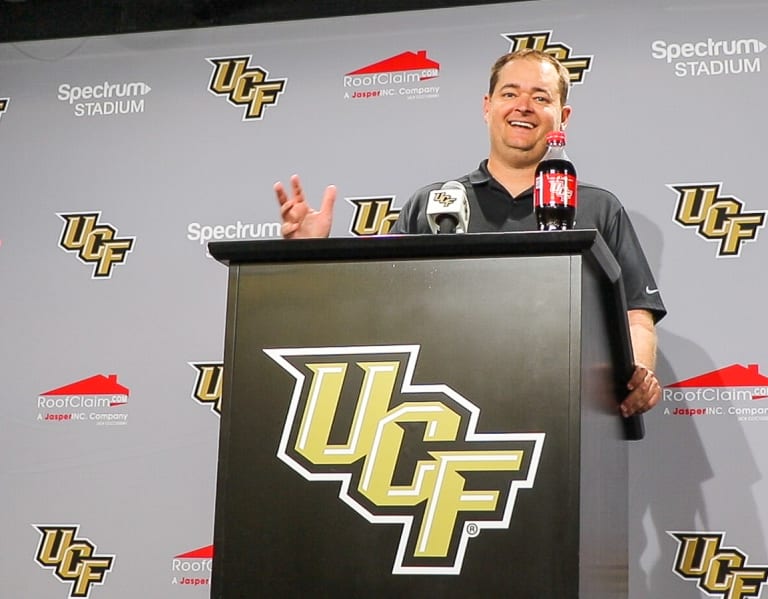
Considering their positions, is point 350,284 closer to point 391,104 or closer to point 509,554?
point 509,554

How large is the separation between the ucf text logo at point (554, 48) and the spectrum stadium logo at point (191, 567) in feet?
5.80

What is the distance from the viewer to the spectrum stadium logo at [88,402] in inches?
133

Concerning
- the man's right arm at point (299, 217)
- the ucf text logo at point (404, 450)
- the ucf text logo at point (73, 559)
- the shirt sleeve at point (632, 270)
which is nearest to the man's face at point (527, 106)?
the shirt sleeve at point (632, 270)

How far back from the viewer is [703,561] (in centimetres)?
288

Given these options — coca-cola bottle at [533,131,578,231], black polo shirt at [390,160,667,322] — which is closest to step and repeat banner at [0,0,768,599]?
black polo shirt at [390,160,667,322]

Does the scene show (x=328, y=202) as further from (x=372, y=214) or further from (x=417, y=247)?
(x=372, y=214)

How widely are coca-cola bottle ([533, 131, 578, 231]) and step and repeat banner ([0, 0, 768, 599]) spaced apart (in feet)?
4.48

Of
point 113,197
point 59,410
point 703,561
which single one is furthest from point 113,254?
point 703,561

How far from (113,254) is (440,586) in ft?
7.62

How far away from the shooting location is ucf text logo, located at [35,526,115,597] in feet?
10.9

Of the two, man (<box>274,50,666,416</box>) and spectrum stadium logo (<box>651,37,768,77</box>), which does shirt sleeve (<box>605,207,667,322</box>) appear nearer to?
man (<box>274,50,666,416</box>)

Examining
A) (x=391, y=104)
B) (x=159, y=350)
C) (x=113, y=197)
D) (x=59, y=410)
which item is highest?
(x=391, y=104)

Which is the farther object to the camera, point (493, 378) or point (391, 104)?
point (391, 104)

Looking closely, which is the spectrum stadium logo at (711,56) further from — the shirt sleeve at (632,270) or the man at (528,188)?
the shirt sleeve at (632,270)
